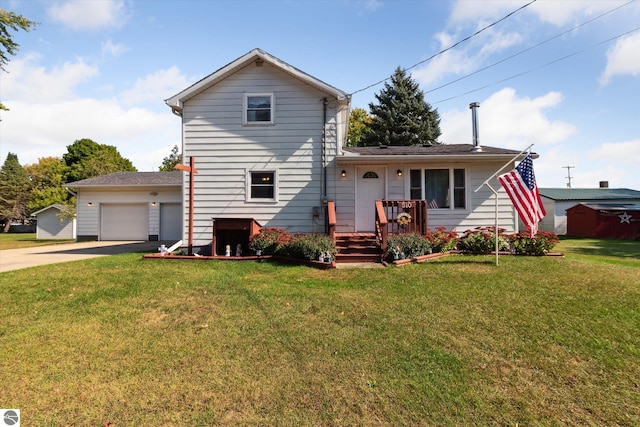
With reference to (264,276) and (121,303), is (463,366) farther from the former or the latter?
(121,303)

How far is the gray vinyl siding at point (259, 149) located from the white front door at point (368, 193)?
1014 mm

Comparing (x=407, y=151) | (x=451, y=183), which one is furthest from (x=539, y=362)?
(x=407, y=151)

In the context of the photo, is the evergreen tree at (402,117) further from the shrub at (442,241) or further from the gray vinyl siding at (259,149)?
the shrub at (442,241)

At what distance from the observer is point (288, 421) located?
2451mm

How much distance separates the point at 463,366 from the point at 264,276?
442cm

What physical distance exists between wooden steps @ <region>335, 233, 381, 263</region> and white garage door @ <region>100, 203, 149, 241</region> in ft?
42.9

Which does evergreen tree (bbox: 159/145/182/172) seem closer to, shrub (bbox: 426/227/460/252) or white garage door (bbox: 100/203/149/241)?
white garage door (bbox: 100/203/149/241)

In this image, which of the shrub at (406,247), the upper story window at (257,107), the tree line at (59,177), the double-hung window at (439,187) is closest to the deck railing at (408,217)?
the shrub at (406,247)

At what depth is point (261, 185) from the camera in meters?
10.7

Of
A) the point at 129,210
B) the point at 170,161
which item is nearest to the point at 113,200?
the point at 129,210

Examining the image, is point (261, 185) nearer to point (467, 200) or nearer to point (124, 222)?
point (467, 200)

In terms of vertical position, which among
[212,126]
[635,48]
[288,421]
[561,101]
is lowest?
[288,421]

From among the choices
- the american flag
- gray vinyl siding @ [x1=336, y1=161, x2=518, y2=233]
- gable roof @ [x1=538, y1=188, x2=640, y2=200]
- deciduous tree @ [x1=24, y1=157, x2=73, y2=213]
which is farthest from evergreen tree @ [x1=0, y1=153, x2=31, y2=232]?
gable roof @ [x1=538, y1=188, x2=640, y2=200]

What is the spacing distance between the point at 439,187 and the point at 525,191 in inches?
145
